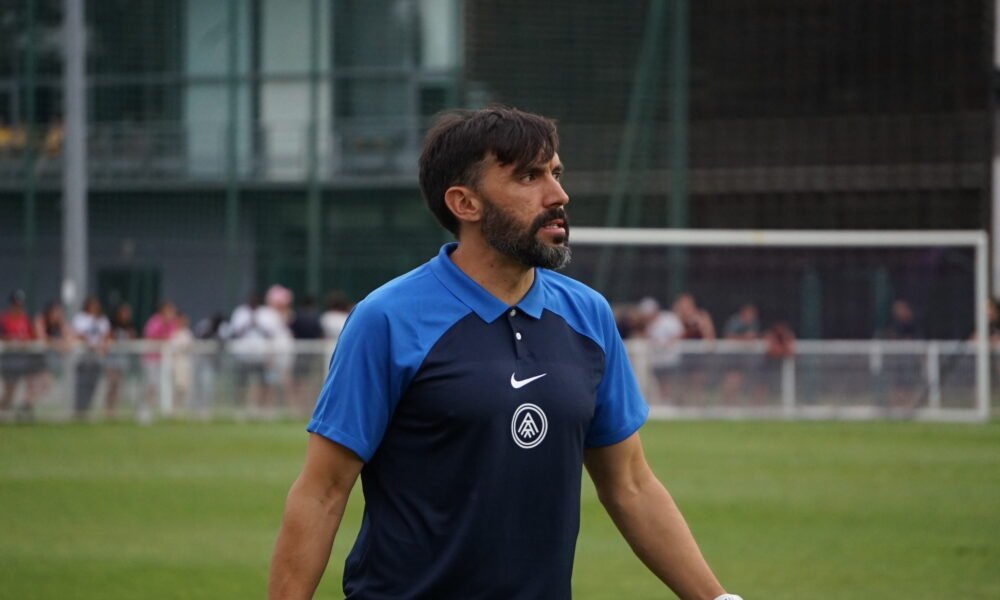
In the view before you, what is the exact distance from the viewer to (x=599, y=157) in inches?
1219

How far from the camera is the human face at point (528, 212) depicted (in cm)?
406

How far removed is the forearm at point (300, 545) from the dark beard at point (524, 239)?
2.33ft

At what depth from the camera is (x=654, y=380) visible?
25422mm

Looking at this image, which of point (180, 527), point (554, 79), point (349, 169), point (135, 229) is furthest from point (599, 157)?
point (180, 527)

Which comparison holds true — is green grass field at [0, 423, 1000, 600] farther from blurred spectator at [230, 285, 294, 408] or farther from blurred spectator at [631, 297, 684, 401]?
blurred spectator at [230, 285, 294, 408]

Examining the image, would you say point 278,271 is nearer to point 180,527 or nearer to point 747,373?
point 747,373

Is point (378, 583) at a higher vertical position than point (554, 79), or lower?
lower

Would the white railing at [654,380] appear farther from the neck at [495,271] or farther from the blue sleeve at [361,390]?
the blue sleeve at [361,390]

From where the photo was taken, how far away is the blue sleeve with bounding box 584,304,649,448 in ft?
14.2

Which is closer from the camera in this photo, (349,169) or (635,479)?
(635,479)

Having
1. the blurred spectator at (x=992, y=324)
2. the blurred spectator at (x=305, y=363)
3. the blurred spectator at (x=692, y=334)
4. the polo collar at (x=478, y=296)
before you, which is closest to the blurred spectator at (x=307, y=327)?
the blurred spectator at (x=305, y=363)

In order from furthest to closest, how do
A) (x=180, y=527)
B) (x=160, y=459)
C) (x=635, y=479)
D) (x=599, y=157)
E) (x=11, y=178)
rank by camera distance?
(x=11, y=178) → (x=599, y=157) → (x=160, y=459) → (x=180, y=527) → (x=635, y=479)

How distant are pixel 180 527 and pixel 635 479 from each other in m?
8.61

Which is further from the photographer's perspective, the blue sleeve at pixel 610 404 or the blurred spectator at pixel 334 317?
the blurred spectator at pixel 334 317
